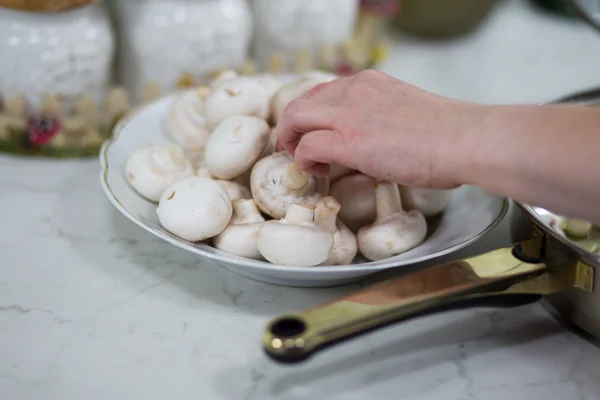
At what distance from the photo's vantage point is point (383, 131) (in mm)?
519

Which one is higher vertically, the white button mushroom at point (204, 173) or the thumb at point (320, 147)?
the thumb at point (320, 147)

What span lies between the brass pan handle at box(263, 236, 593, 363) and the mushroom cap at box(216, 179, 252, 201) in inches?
7.6

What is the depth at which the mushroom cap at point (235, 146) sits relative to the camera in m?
0.60

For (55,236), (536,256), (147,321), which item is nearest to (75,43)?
(55,236)

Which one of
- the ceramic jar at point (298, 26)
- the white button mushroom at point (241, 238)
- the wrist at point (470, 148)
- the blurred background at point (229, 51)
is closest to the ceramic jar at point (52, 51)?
the blurred background at point (229, 51)

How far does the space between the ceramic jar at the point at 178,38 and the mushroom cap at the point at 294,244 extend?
15.1 inches

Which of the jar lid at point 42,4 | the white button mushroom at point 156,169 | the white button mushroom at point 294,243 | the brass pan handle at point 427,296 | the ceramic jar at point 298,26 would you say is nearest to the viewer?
the brass pan handle at point 427,296

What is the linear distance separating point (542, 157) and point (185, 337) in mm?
313

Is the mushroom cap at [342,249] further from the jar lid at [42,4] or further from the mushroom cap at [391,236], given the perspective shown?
the jar lid at [42,4]

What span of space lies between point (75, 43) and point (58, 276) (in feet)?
1.03

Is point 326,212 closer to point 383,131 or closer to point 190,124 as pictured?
point 383,131

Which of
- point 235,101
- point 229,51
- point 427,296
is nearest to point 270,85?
point 235,101

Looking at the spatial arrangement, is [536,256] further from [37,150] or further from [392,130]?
[37,150]

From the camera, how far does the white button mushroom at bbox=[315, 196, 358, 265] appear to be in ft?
1.81
